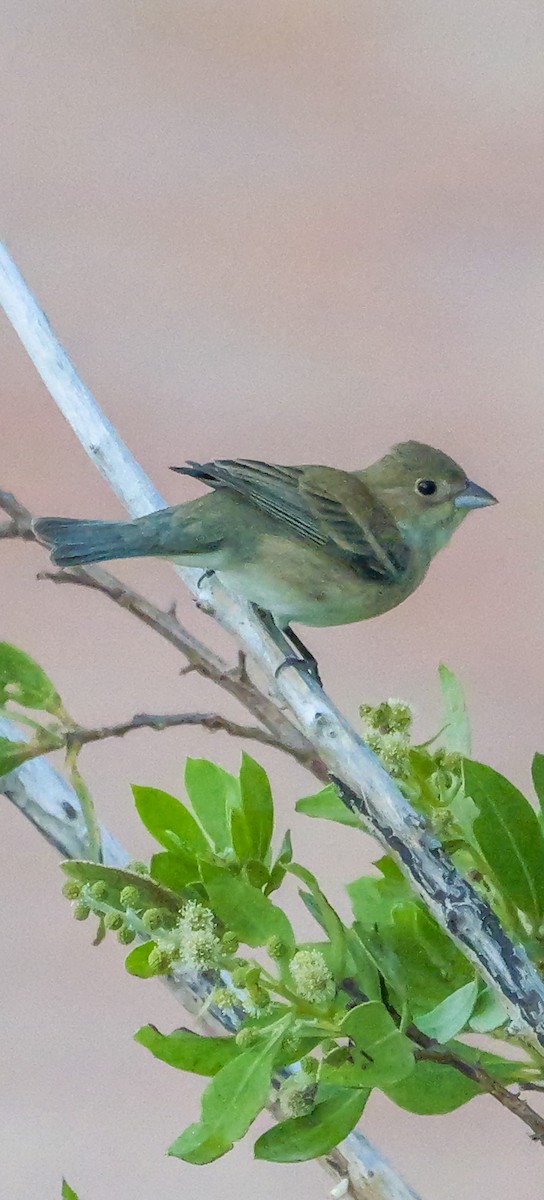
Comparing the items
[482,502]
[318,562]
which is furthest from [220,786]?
[482,502]

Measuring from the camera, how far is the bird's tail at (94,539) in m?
0.76

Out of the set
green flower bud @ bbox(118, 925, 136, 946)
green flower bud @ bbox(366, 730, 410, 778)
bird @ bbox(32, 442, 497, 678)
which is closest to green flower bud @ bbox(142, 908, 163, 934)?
green flower bud @ bbox(118, 925, 136, 946)

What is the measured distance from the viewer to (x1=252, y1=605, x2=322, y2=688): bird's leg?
2.19 ft

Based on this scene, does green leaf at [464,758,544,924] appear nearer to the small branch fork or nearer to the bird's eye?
the small branch fork

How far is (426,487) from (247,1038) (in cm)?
85

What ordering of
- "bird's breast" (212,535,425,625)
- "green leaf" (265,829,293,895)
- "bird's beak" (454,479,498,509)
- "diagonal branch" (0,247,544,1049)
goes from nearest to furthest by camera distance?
"diagonal branch" (0,247,544,1049), "green leaf" (265,829,293,895), "bird's breast" (212,535,425,625), "bird's beak" (454,479,498,509)

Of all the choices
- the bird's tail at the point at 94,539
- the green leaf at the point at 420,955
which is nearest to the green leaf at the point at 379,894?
the green leaf at the point at 420,955

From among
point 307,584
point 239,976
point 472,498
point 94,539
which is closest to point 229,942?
point 239,976

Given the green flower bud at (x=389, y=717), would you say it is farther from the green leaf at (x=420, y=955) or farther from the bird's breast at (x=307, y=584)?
the bird's breast at (x=307, y=584)

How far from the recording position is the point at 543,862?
0.52m

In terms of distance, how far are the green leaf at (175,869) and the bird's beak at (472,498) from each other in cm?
75

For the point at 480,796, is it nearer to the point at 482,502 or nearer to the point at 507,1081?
the point at 507,1081

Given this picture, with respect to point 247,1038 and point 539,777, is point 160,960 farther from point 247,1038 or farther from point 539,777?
point 539,777

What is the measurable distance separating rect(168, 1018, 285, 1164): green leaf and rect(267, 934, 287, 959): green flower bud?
3 cm
